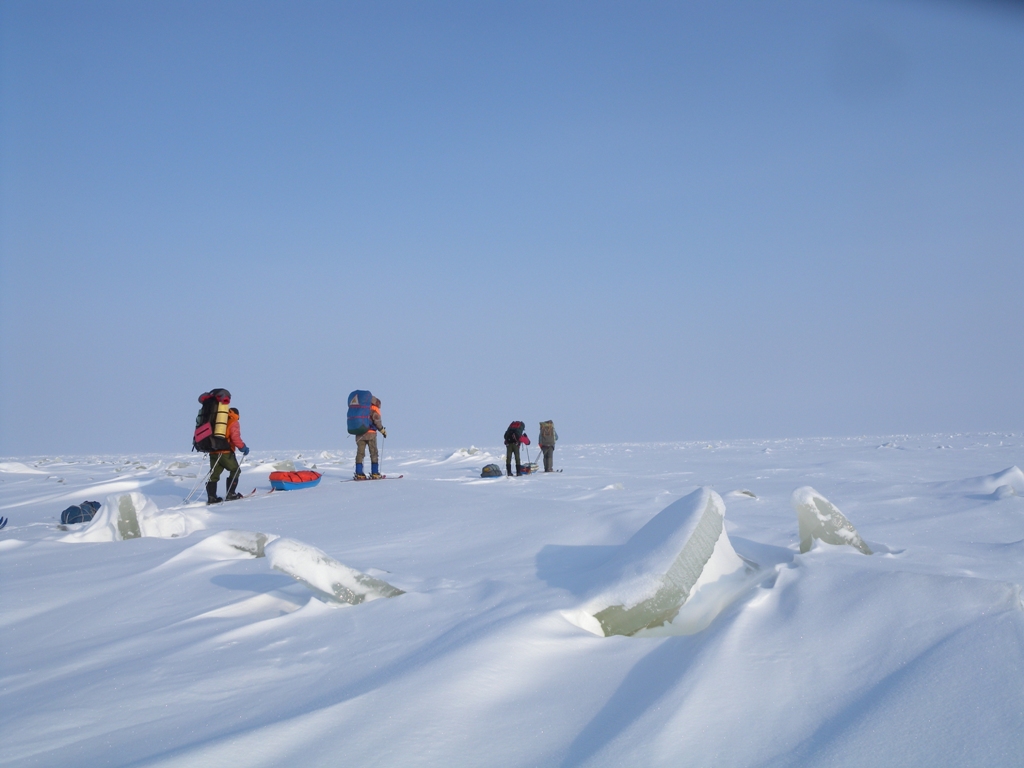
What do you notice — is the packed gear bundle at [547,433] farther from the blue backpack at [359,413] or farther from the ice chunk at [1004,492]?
the ice chunk at [1004,492]

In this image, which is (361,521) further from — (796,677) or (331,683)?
(796,677)

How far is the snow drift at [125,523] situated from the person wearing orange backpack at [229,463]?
3015 mm

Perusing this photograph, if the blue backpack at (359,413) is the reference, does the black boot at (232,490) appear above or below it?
below

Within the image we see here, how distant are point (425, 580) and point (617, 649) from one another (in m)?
1.39

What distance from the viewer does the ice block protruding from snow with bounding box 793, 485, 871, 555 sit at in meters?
3.15

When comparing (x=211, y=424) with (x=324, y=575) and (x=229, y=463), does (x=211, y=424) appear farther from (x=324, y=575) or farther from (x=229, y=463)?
(x=324, y=575)

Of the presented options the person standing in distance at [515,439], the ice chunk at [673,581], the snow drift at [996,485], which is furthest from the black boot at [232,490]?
the snow drift at [996,485]

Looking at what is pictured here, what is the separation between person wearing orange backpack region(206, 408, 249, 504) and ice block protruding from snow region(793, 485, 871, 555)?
7.50m

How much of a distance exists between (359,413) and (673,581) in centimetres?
893

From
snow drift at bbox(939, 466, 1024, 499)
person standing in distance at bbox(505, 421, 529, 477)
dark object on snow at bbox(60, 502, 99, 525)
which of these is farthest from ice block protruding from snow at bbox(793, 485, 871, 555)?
person standing in distance at bbox(505, 421, 529, 477)

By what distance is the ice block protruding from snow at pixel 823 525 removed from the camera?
10.3 feet

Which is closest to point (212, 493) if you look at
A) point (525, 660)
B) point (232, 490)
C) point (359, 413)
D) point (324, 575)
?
point (232, 490)

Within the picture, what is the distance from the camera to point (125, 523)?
5535 millimetres

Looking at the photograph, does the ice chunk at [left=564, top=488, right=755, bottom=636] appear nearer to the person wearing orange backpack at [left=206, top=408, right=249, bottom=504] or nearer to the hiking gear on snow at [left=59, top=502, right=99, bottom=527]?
the hiking gear on snow at [left=59, top=502, right=99, bottom=527]
